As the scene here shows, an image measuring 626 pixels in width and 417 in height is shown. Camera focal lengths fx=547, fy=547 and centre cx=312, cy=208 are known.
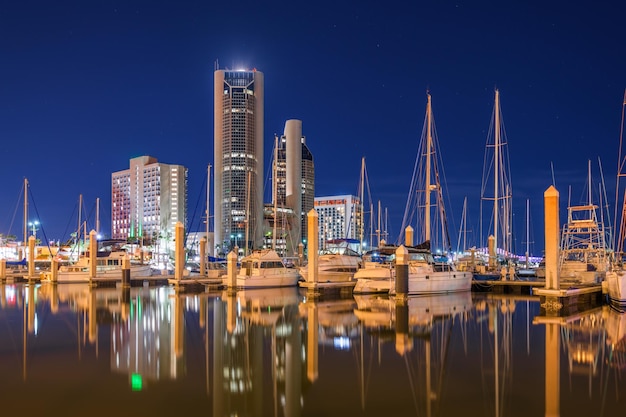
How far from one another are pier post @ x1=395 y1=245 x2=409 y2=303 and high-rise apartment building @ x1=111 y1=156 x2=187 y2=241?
147 m

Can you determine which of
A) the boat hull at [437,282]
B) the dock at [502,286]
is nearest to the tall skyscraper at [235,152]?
the dock at [502,286]

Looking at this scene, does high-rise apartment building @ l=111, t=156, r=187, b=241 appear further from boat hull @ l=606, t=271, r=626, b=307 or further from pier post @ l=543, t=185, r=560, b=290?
pier post @ l=543, t=185, r=560, b=290

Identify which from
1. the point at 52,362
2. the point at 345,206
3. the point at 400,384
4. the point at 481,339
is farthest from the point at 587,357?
the point at 345,206

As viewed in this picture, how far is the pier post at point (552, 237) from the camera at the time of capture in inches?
904

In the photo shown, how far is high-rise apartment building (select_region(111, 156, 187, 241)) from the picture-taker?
6816 inches

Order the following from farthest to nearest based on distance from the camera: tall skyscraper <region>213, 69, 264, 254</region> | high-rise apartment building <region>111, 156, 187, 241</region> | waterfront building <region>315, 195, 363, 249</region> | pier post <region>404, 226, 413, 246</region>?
1. waterfront building <region>315, 195, 363, 249</region>
2. high-rise apartment building <region>111, 156, 187, 241</region>
3. tall skyscraper <region>213, 69, 264, 254</region>
4. pier post <region>404, 226, 413, 246</region>

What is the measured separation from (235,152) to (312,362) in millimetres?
131428

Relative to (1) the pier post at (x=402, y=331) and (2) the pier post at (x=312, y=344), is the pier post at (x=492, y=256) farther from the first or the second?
(2) the pier post at (x=312, y=344)

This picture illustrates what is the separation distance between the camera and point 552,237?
23.1m

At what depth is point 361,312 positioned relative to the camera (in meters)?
23.8

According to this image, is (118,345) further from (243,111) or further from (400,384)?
(243,111)

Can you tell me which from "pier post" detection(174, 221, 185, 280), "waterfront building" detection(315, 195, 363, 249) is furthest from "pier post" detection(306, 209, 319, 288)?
"waterfront building" detection(315, 195, 363, 249)

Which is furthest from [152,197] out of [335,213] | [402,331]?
[402,331]

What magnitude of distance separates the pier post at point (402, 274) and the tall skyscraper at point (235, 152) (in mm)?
112480
